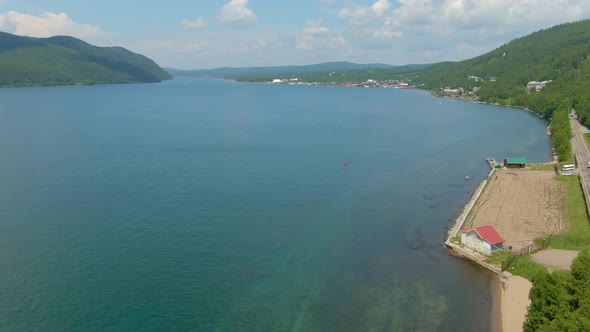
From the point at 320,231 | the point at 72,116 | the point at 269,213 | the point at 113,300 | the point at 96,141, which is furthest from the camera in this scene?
the point at 72,116

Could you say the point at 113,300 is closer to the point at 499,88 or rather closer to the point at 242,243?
the point at 242,243

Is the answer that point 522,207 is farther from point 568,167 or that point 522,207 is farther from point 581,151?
point 581,151

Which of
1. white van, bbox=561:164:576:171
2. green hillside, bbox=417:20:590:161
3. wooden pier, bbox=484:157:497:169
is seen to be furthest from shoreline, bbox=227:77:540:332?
green hillside, bbox=417:20:590:161

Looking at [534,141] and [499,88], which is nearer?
[534,141]

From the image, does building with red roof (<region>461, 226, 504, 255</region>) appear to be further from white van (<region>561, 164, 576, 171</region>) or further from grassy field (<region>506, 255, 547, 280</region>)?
white van (<region>561, 164, 576, 171</region>)

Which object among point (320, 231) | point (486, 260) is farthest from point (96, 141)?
point (486, 260)

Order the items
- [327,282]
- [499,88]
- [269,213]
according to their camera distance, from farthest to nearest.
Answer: [499,88] < [269,213] < [327,282]

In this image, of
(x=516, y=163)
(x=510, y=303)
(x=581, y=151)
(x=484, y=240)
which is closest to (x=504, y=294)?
(x=510, y=303)
